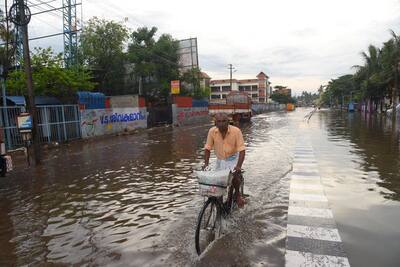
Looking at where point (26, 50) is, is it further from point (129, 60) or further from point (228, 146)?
point (129, 60)

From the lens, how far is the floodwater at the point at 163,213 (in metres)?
4.61

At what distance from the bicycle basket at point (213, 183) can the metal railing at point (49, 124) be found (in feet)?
44.4

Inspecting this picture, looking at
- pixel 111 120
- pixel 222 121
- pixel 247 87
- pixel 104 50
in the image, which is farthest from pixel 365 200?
pixel 247 87

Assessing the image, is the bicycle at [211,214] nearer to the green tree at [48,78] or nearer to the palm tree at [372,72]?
the green tree at [48,78]

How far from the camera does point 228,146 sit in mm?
5363

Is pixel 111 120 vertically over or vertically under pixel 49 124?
under

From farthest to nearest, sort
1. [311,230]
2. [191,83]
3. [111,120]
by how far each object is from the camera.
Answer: [191,83]
[111,120]
[311,230]

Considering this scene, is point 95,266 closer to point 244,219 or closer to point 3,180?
point 244,219

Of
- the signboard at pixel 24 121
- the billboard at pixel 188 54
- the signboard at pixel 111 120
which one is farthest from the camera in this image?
the billboard at pixel 188 54

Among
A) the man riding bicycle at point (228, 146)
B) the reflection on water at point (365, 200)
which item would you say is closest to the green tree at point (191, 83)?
the reflection on water at point (365, 200)

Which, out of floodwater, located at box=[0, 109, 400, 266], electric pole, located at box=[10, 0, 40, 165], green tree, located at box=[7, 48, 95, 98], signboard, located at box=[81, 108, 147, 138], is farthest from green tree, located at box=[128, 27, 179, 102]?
floodwater, located at box=[0, 109, 400, 266]

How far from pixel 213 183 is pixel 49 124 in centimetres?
1614

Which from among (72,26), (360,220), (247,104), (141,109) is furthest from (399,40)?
(360,220)

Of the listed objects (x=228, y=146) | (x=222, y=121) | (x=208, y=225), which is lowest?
(x=208, y=225)
